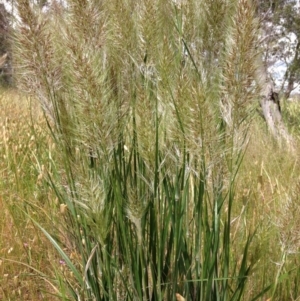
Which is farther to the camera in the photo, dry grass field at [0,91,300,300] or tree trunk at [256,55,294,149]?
tree trunk at [256,55,294,149]

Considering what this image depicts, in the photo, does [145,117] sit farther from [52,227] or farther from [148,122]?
[52,227]

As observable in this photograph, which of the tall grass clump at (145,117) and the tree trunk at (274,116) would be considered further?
the tree trunk at (274,116)

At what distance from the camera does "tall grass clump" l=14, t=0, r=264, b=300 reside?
2.37 feet

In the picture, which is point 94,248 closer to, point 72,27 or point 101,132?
point 101,132

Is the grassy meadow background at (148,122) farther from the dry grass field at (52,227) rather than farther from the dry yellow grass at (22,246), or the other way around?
the dry yellow grass at (22,246)

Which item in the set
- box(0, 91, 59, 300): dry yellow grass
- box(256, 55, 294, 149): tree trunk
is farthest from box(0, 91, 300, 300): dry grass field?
box(256, 55, 294, 149): tree trunk

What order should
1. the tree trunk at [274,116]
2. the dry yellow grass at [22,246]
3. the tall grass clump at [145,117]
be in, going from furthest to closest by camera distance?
the tree trunk at [274,116], the dry yellow grass at [22,246], the tall grass clump at [145,117]

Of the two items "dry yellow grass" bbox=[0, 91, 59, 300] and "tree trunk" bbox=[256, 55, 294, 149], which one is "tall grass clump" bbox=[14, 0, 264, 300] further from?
"tree trunk" bbox=[256, 55, 294, 149]

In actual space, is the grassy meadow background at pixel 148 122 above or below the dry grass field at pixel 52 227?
above

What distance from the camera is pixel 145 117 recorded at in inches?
30.4

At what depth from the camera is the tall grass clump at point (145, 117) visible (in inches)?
28.5

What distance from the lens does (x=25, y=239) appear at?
1.63m

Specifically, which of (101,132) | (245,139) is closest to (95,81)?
(101,132)

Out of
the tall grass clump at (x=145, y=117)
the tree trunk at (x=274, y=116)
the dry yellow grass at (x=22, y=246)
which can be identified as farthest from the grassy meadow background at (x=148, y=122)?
the tree trunk at (x=274, y=116)
